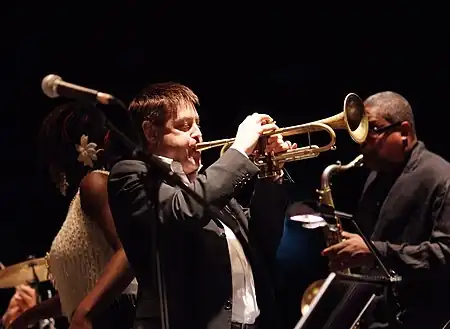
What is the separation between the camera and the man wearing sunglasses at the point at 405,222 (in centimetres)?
375

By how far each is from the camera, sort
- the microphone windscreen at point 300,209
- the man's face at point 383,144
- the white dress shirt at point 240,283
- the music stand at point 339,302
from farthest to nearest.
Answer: the man's face at point 383,144, the microphone windscreen at point 300,209, the white dress shirt at point 240,283, the music stand at point 339,302

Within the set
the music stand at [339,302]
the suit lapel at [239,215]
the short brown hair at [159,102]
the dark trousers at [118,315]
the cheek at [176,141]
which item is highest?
the short brown hair at [159,102]

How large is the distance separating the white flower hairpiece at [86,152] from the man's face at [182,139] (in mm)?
506

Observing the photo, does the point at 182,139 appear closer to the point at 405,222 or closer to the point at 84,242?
the point at 84,242

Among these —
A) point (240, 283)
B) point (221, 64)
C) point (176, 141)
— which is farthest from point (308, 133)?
point (221, 64)

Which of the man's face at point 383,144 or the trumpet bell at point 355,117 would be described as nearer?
the trumpet bell at point 355,117

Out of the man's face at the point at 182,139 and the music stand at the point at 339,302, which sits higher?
the man's face at the point at 182,139

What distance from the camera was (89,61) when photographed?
200 inches

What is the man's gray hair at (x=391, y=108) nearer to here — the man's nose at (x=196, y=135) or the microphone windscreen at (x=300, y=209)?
the microphone windscreen at (x=300, y=209)

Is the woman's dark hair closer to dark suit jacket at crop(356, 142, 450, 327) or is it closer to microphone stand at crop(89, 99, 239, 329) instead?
microphone stand at crop(89, 99, 239, 329)

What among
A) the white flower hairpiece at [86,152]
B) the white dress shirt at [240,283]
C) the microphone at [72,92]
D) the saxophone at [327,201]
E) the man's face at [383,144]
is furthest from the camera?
the saxophone at [327,201]

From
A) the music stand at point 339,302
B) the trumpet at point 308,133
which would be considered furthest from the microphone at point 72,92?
the music stand at point 339,302

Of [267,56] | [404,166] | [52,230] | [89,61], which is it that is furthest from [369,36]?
[52,230]

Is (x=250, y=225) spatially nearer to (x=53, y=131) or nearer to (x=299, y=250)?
(x=53, y=131)
